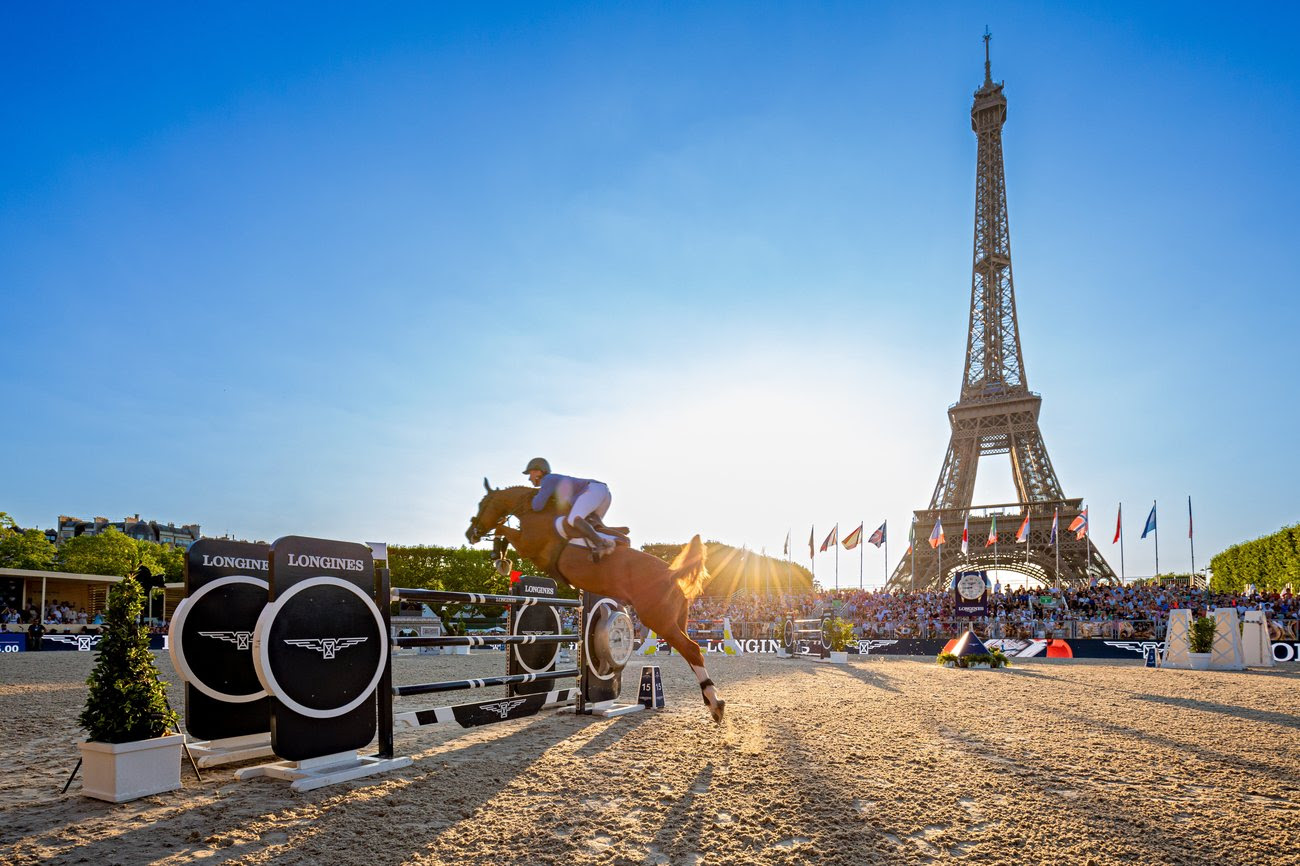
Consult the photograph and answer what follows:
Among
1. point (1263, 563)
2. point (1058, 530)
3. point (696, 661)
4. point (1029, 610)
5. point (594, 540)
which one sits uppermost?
point (594, 540)

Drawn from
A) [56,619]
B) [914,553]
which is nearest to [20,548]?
[56,619]

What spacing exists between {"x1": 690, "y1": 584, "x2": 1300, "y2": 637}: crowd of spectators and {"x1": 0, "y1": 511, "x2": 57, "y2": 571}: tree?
157 ft

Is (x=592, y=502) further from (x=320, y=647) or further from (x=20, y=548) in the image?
(x=20, y=548)

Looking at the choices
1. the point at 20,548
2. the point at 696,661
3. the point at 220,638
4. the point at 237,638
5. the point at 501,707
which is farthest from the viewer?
the point at 20,548

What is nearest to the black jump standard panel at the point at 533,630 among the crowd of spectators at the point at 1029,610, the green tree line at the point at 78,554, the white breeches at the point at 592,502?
the white breeches at the point at 592,502

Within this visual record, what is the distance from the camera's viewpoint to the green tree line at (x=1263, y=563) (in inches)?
1692

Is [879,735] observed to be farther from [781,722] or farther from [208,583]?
[208,583]

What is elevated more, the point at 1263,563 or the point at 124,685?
the point at 124,685

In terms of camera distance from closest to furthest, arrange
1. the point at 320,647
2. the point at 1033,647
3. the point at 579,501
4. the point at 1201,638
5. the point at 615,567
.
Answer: the point at 320,647 → the point at 579,501 → the point at 615,567 → the point at 1201,638 → the point at 1033,647

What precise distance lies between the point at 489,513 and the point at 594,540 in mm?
945

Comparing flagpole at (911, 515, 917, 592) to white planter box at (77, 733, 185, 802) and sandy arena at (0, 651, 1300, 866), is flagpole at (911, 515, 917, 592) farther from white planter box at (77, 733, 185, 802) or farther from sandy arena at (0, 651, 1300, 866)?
white planter box at (77, 733, 185, 802)

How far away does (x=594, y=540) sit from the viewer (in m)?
6.77

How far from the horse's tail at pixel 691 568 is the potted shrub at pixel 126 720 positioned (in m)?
4.21

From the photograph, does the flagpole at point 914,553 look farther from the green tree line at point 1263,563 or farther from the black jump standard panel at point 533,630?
the black jump standard panel at point 533,630
